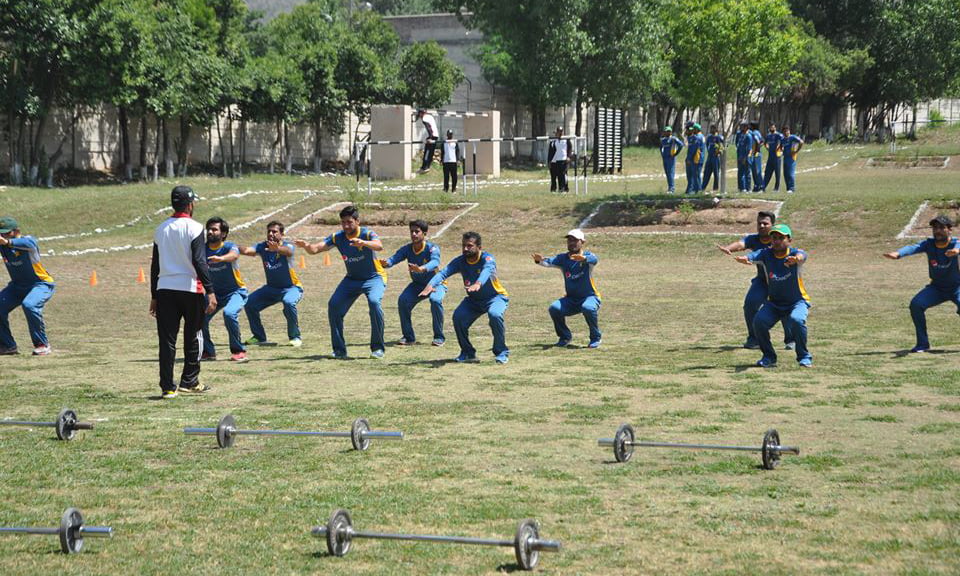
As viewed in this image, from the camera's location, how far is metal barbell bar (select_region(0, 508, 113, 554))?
7699 mm

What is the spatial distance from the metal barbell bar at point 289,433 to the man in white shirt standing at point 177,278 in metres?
2.42

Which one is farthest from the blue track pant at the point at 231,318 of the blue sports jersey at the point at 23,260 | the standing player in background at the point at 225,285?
the blue sports jersey at the point at 23,260

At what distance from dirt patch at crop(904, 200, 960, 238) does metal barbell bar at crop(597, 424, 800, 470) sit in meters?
20.8

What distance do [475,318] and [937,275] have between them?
609cm

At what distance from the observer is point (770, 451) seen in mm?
9766

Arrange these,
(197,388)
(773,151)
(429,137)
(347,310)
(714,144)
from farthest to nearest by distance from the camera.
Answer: (429,137), (773,151), (714,144), (347,310), (197,388)

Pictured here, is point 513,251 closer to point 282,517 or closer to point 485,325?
point 485,325

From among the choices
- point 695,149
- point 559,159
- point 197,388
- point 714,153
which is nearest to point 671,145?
point 695,149

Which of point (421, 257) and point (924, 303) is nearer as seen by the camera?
point (924, 303)

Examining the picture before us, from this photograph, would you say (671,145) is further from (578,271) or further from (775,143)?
(578,271)

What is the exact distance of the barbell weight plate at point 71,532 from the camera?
769 centimetres

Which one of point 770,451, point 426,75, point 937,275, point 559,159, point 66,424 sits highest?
point 426,75

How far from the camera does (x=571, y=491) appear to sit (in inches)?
367

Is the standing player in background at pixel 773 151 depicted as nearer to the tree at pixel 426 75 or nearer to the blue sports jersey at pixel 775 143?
the blue sports jersey at pixel 775 143
